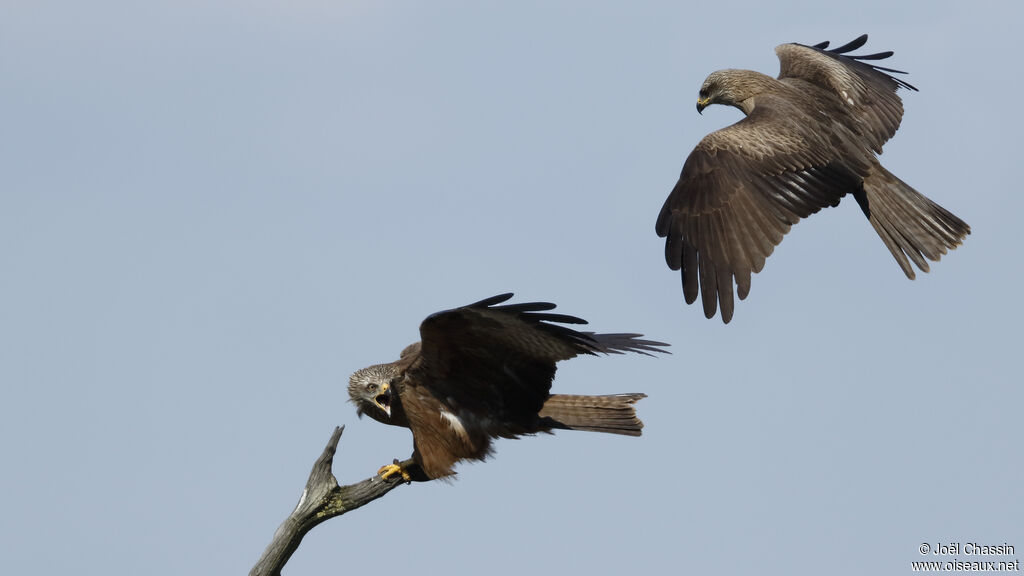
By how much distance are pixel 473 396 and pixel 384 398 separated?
56 centimetres

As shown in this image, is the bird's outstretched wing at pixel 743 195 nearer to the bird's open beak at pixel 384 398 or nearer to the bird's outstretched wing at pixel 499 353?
the bird's outstretched wing at pixel 499 353

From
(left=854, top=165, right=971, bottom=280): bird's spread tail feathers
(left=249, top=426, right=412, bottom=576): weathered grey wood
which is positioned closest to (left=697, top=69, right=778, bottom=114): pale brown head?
(left=854, top=165, right=971, bottom=280): bird's spread tail feathers

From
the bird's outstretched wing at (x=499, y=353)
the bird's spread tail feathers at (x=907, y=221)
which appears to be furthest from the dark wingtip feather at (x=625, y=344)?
the bird's spread tail feathers at (x=907, y=221)

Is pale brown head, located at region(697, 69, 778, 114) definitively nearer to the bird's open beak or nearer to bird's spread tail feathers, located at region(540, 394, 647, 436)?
bird's spread tail feathers, located at region(540, 394, 647, 436)

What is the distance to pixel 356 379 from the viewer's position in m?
8.90

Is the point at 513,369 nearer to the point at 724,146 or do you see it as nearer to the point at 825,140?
the point at 724,146

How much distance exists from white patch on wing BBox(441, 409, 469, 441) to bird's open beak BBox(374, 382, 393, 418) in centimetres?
37

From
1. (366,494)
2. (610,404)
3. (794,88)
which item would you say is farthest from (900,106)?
(366,494)

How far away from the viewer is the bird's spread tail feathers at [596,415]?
29.5 ft

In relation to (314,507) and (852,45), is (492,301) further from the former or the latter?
(852,45)

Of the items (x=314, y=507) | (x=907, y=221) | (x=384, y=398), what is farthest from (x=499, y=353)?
(x=907, y=221)

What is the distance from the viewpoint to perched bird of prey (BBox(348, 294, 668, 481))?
8.38m

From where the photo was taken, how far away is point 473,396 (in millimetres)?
8758

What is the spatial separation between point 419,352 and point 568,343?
1.15 metres
